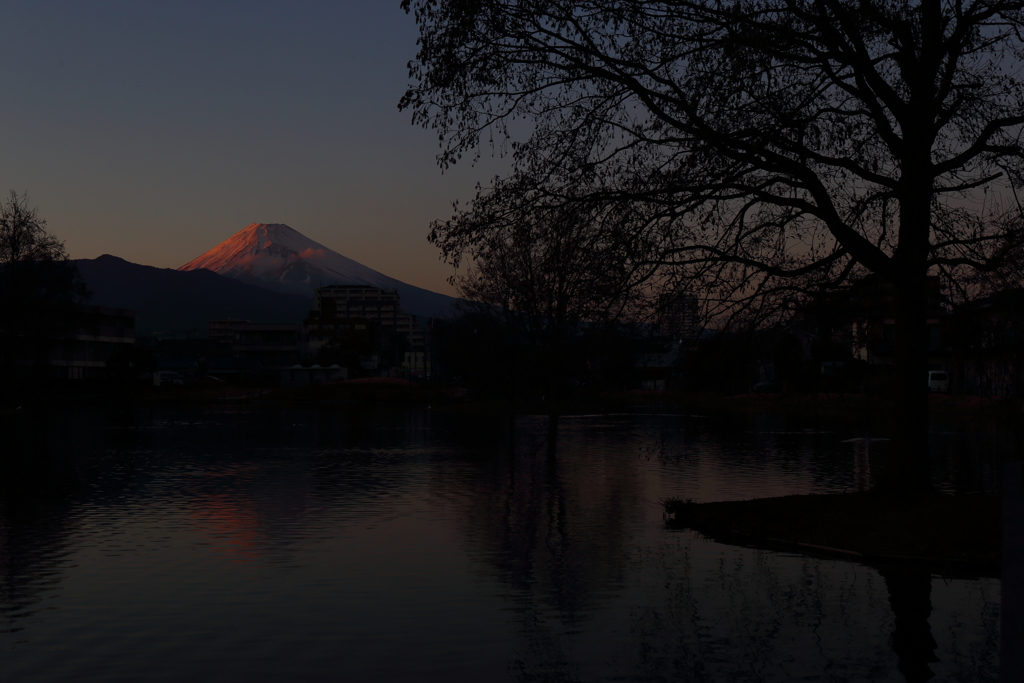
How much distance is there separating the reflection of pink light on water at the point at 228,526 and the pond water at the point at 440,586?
6 cm

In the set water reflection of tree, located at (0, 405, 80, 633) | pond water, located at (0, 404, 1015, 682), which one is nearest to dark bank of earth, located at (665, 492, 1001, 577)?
pond water, located at (0, 404, 1015, 682)

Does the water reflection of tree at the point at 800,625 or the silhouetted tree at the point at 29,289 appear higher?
the silhouetted tree at the point at 29,289

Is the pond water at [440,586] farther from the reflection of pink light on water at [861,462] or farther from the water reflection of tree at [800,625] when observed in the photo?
the reflection of pink light on water at [861,462]

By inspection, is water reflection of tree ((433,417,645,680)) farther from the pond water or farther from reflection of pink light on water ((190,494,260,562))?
reflection of pink light on water ((190,494,260,562))

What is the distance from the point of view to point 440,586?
11445 millimetres

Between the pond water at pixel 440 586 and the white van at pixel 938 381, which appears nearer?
the pond water at pixel 440 586

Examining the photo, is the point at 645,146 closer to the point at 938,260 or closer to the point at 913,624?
the point at 938,260

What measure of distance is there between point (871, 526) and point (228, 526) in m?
9.06

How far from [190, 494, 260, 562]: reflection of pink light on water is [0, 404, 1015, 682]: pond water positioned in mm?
62

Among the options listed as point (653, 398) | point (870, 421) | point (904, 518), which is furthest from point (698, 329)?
point (653, 398)

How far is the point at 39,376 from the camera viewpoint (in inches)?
3031

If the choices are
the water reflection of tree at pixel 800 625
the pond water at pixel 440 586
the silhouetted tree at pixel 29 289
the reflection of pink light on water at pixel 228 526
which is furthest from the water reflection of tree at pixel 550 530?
the silhouetted tree at pixel 29 289

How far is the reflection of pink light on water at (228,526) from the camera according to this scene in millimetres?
13836

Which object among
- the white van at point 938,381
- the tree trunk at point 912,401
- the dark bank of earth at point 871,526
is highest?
the white van at point 938,381
